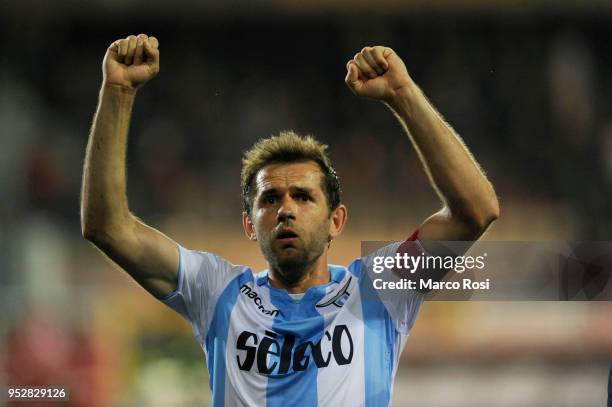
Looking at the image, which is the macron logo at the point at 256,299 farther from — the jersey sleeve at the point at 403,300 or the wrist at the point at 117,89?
the wrist at the point at 117,89

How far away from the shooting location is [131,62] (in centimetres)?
262

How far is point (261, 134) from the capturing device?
26.5 ft

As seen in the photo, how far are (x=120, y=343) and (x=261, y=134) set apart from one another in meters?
2.81

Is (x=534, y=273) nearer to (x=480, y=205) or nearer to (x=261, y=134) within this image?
(x=480, y=205)

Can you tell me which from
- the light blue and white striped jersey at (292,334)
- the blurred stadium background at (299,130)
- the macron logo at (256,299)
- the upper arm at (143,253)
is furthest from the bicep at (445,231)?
the blurred stadium background at (299,130)

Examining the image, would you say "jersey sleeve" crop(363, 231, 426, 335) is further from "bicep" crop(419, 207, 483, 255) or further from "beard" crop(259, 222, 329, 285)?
"beard" crop(259, 222, 329, 285)

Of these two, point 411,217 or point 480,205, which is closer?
point 480,205

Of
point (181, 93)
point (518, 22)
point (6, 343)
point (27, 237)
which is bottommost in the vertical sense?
point (6, 343)

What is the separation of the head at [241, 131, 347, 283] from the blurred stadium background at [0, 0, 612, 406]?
Result: 2.76 meters

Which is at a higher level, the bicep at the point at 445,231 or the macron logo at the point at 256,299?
the bicep at the point at 445,231

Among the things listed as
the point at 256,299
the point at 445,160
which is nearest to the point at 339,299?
the point at 256,299

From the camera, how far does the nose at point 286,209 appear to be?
109 inches

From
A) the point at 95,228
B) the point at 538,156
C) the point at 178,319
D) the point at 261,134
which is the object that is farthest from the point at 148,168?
the point at 95,228

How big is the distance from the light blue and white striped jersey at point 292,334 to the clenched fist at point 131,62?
0.59 m
